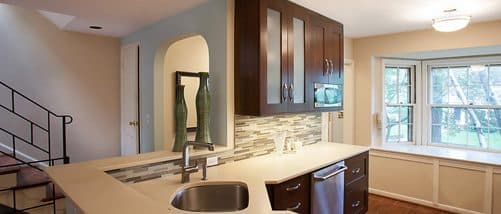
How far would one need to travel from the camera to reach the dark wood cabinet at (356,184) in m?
2.86

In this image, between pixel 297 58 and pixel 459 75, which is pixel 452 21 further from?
pixel 459 75

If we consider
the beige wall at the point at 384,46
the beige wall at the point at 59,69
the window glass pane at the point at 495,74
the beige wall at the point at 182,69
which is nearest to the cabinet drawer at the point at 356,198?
the beige wall at the point at 384,46

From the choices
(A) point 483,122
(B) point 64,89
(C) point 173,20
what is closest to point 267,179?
(C) point 173,20

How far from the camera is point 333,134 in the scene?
4.75 m

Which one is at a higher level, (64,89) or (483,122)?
(64,89)

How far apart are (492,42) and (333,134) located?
7.56ft

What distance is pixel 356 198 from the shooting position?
3.02 m

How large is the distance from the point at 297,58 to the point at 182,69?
65.5 inches

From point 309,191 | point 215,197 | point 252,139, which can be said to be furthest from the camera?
point 252,139

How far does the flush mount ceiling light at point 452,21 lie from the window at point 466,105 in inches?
65.7

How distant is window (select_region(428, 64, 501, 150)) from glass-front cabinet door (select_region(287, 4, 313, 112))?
107 inches

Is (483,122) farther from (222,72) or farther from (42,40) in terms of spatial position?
(42,40)

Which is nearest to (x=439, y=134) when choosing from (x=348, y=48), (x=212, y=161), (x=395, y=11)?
(x=348, y=48)

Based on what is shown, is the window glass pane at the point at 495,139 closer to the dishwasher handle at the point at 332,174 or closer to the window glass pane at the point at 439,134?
the window glass pane at the point at 439,134
